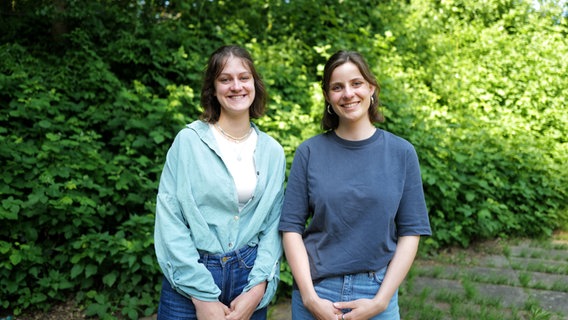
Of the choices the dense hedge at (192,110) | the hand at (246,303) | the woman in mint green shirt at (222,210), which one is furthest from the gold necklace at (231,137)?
the dense hedge at (192,110)

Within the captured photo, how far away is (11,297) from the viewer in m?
3.34

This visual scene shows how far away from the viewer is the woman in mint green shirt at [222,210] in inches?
71.1

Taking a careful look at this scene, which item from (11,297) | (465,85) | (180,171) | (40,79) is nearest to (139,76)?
(40,79)

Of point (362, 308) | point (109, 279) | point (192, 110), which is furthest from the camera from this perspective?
point (192, 110)

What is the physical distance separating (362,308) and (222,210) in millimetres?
653

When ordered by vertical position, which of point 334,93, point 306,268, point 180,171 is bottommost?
point 306,268

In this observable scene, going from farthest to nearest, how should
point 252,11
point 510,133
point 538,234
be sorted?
point 252,11 → point 510,133 → point 538,234

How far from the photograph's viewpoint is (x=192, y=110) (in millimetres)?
4574

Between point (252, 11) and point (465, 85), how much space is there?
3.30m

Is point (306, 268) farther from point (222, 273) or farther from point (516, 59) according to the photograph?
point (516, 59)

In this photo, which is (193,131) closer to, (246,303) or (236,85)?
(236,85)

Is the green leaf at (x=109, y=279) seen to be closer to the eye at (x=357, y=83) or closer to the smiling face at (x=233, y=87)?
the smiling face at (x=233, y=87)

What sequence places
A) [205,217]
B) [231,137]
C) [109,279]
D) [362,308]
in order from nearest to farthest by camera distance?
[362,308], [205,217], [231,137], [109,279]

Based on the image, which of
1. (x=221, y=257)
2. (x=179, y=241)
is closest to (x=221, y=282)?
(x=221, y=257)
